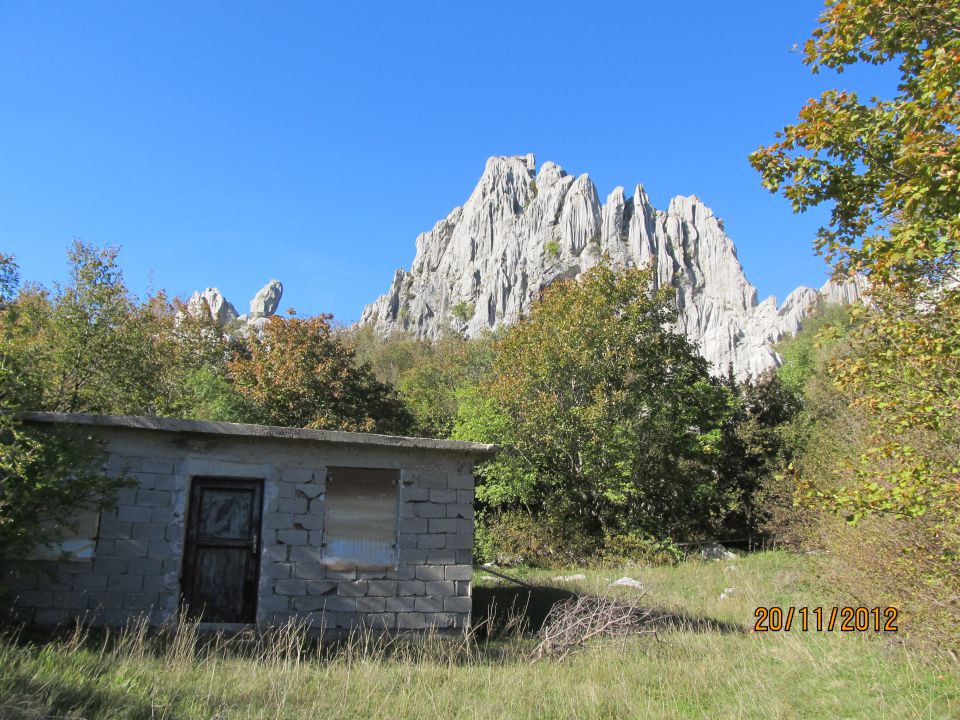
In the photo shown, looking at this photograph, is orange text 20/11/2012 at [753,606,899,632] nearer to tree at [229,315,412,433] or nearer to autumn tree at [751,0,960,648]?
autumn tree at [751,0,960,648]

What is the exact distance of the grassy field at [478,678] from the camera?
5160mm

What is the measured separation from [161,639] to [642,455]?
13428mm

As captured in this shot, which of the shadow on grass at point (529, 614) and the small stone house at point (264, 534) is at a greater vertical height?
the small stone house at point (264, 534)

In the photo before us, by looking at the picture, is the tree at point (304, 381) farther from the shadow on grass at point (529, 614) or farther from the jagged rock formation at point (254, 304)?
the jagged rock formation at point (254, 304)

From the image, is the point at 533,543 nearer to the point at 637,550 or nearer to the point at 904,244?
the point at 637,550

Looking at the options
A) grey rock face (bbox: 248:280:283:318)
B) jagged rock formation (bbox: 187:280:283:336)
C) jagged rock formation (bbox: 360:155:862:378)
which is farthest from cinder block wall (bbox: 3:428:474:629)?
grey rock face (bbox: 248:280:283:318)

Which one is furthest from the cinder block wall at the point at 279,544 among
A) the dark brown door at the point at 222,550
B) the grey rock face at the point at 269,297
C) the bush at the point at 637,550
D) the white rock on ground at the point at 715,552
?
the grey rock face at the point at 269,297

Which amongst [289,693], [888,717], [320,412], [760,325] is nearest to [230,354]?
[320,412]

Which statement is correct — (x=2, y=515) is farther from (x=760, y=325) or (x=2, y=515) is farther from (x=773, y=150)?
(x=760, y=325)

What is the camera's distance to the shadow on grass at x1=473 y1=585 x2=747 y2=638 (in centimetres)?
898

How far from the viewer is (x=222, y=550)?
801cm

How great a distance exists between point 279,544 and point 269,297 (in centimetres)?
11997

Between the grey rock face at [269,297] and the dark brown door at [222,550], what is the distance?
375ft


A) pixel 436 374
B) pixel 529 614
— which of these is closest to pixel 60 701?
pixel 529 614
